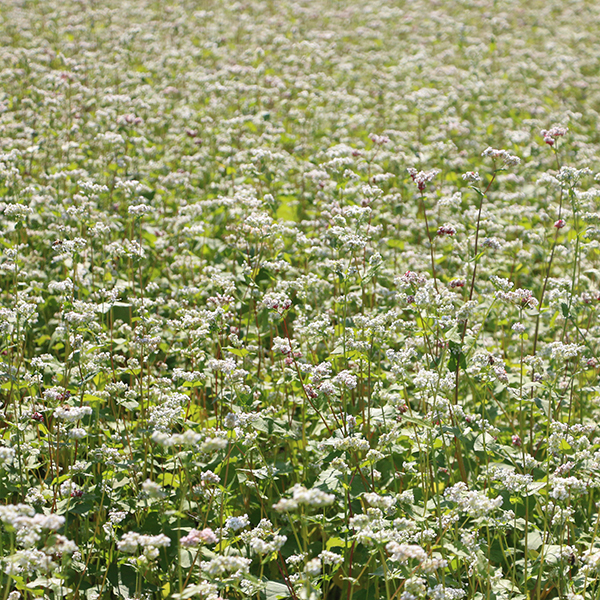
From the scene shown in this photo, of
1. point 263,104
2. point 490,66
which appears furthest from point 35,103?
point 490,66

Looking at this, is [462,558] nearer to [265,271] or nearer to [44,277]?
[265,271]

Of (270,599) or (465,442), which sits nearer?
(270,599)

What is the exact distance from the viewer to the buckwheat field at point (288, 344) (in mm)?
3643

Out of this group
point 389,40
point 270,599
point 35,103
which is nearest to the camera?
point 270,599

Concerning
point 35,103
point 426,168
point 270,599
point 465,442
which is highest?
point 35,103

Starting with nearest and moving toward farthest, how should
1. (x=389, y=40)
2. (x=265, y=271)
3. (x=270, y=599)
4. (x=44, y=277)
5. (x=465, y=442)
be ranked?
(x=270, y=599)
(x=465, y=442)
(x=265, y=271)
(x=44, y=277)
(x=389, y=40)

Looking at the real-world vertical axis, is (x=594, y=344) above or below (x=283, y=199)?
below

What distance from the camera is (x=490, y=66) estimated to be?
42.2 feet

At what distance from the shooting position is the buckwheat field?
3.64 m

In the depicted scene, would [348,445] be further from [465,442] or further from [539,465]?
[539,465]

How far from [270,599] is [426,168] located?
6.03m

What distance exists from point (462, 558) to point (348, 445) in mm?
853

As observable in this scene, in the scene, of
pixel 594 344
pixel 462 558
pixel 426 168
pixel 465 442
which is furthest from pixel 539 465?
pixel 426 168

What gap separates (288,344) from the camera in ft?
13.0
